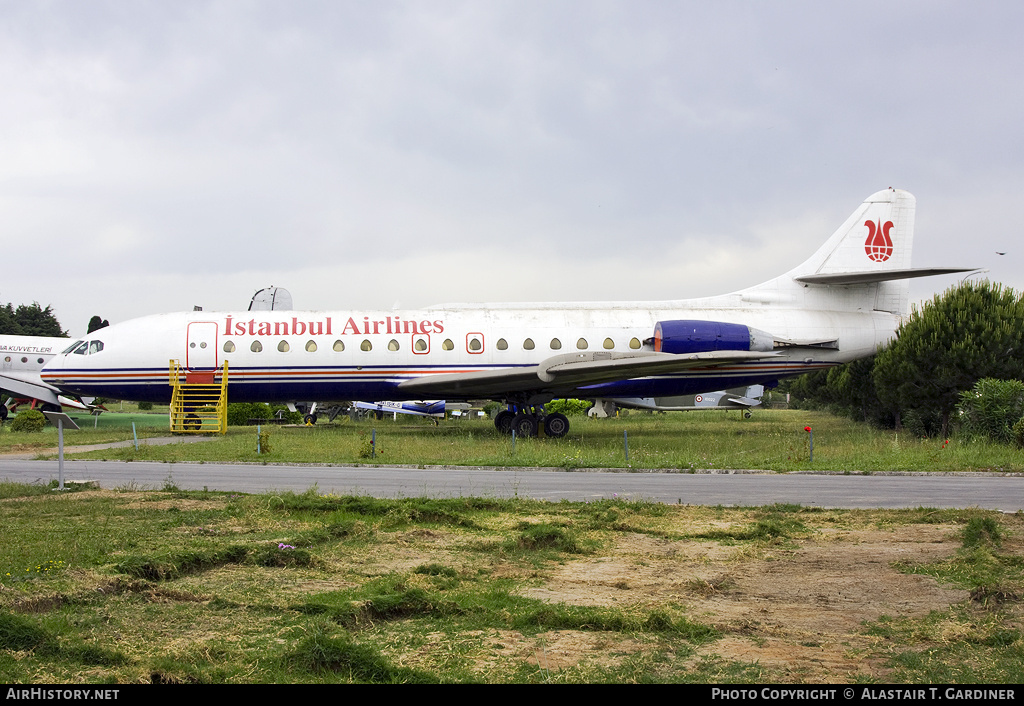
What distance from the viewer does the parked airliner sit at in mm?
25797

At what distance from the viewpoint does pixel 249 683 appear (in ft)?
16.0

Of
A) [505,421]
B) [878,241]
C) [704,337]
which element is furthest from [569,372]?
[878,241]

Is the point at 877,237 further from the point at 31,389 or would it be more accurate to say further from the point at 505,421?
the point at 31,389

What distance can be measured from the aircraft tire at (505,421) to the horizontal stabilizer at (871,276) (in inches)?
434

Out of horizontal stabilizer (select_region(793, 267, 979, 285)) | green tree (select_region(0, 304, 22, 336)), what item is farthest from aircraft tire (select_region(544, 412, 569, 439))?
green tree (select_region(0, 304, 22, 336))

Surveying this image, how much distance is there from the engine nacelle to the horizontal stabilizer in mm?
3872

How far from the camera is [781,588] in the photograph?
7215 millimetres

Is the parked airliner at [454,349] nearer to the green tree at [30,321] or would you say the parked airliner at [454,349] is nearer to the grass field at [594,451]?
the grass field at [594,451]

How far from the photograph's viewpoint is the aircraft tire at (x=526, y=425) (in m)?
26.2

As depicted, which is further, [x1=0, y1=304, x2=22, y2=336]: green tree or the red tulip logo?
[x1=0, y1=304, x2=22, y2=336]: green tree

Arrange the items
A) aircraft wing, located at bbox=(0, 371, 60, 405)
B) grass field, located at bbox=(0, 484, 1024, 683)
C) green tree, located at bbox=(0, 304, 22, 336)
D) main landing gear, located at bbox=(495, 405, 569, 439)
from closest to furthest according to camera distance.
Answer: grass field, located at bbox=(0, 484, 1024, 683) → main landing gear, located at bbox=(495, 405, 569, 439) → aircraft wing, located at bbox=(0, 371, 60, 405) → green tree, located at bbox=(0, 304, 22, 336)

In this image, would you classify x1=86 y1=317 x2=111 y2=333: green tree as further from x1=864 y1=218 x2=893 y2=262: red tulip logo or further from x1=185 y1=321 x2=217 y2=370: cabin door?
x1=864 y1=218 x2=893 y2=262: red tulip logo

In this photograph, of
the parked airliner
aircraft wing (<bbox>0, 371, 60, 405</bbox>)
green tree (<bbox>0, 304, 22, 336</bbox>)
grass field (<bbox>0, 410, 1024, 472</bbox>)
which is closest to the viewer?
grass field (<bbox>0, 410, 1024, 472</bbox>)

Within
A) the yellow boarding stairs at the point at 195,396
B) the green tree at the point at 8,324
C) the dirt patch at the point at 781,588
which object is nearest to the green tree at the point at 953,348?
the dirt patch at the point at 781,588
